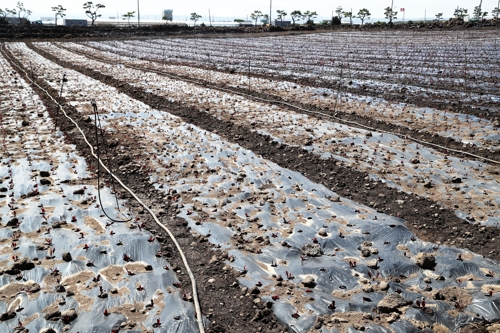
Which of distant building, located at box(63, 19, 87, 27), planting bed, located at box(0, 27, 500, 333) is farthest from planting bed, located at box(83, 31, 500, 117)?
distant building, located at box(63, 19, 87, 27)

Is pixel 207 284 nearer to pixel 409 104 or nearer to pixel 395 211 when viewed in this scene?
pixel 395 211

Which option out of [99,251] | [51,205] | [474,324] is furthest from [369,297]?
[51,205]

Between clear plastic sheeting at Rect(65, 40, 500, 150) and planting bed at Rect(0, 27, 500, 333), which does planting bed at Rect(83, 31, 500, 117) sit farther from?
clear plastic sheeting at Rect(65, 40, 500, 150)

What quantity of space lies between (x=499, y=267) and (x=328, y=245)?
7.78ft

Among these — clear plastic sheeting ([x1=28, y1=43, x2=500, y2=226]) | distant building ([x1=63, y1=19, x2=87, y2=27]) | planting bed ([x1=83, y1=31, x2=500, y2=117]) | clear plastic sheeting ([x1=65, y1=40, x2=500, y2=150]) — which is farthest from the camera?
distant building ([x1=63, y1=19, x2=87, y2=27])

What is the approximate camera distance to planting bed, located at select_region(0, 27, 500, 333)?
450 cm

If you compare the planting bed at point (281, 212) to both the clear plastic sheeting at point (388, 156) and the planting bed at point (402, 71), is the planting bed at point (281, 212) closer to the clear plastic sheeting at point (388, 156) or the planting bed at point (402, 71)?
the clear plastic sheeting at point (388, 156)

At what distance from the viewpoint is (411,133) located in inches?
425

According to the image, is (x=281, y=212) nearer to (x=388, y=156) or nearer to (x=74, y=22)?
(x=388, y=156)

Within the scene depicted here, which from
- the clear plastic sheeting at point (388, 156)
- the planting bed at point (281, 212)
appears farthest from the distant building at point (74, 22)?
the clear plastic sheeting at point (388, 156)

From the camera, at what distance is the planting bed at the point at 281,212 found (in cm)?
450

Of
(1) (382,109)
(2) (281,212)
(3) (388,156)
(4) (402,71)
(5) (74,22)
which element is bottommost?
(2) (281,212)

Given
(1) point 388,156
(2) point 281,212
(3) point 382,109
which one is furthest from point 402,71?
(2) point 281,212

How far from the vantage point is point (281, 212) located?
6.85 m
